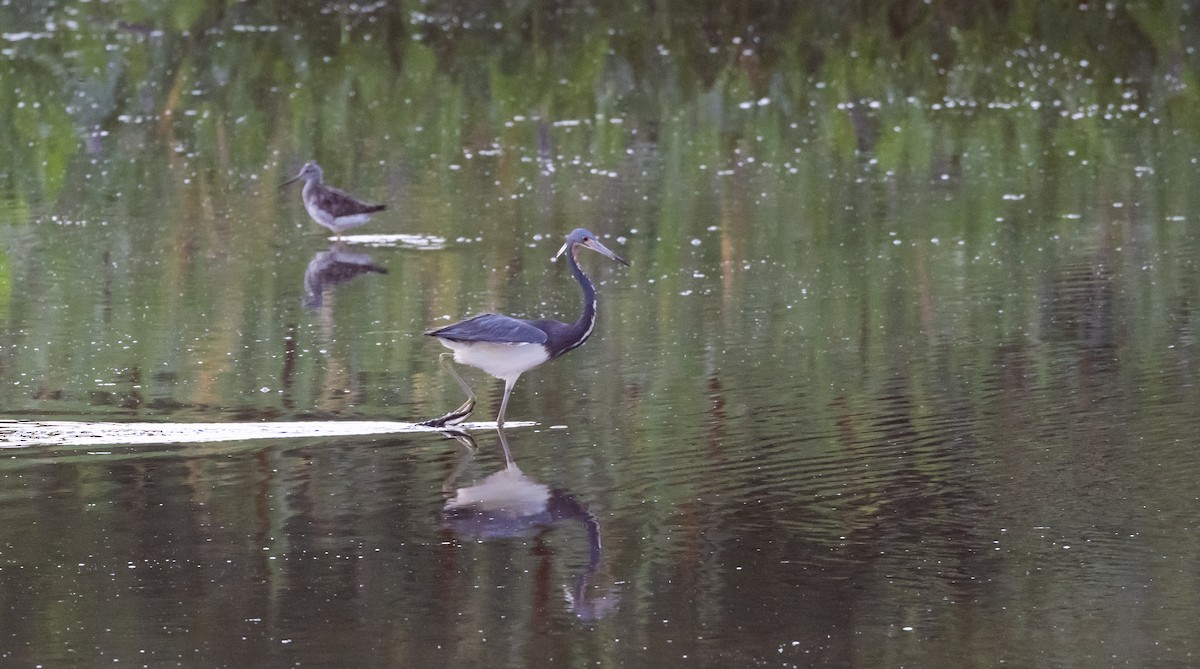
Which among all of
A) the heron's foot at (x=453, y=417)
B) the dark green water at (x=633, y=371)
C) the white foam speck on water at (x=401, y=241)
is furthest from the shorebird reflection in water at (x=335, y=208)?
the heron's foot at (x=453, y=417)

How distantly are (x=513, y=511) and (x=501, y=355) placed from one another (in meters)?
1.73

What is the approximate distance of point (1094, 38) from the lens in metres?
28.8

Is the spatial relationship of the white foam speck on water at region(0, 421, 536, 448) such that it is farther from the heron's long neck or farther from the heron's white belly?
the heron's long neck

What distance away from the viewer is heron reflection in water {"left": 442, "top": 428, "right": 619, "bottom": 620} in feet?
27.3

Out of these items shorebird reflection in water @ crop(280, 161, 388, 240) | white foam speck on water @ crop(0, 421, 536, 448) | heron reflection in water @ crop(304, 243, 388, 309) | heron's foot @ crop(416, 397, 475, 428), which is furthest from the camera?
shorebird reflection in water @ crop(280, 161, 388, 240)

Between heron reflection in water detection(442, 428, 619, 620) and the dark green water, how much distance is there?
26 millimetres

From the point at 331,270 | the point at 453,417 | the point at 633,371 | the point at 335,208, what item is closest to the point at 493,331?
the point at 453,417

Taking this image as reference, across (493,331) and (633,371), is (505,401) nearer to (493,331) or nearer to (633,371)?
(493,331)

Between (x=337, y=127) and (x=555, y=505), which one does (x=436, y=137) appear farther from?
(x=555, y=505)

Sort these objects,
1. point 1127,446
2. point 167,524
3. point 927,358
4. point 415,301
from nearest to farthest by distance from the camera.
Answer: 1. point 167,524
2. point 1127,446
3. point 927,358
4. point 415,301

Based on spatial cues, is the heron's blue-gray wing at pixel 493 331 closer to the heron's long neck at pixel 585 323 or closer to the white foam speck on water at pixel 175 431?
the heron's long neck at pixel 585 323

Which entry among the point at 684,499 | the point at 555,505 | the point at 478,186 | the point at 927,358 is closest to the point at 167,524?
the point at 555,505

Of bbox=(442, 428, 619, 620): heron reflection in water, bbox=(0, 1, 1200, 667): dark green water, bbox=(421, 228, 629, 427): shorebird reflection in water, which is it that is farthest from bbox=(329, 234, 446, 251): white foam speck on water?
bbox=(442, 428, 619, 620): heron reflection in water

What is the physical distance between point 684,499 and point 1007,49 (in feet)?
66.1
